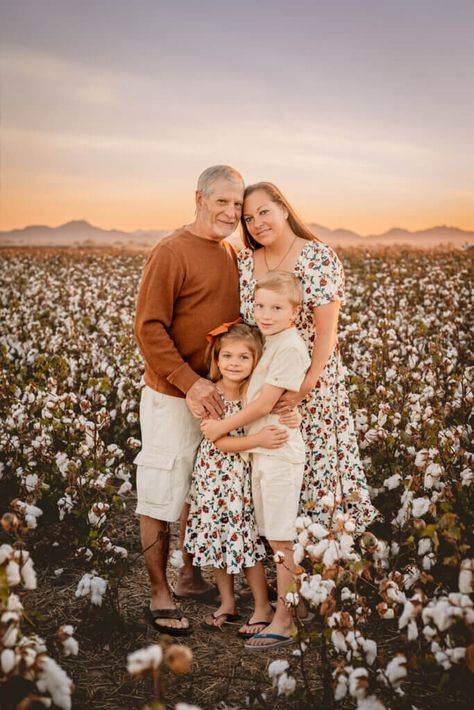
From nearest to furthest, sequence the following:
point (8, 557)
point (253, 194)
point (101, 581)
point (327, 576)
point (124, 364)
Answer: point (8, 557) → point (327, 576) → point (101, 581) → point (253, 194) → point (124, 364)

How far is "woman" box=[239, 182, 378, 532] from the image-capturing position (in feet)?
12.9

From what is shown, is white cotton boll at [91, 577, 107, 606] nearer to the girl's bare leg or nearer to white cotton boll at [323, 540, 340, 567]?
the girl's bare leg

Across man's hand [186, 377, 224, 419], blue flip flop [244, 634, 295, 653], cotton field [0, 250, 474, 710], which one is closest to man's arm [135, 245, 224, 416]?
man's hand [186, 377, 224, 419]

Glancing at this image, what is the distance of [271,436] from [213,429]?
321 millimetres

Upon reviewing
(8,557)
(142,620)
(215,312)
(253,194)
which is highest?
(253,194)

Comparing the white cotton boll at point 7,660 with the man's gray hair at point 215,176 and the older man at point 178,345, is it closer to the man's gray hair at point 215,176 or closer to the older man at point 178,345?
the older man at point 178,345

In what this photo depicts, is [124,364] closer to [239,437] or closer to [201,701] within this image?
[239,437]

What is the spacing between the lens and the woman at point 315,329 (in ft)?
12.9

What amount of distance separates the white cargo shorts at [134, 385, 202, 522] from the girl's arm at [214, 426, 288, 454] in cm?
31

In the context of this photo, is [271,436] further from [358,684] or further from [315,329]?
[358,684]

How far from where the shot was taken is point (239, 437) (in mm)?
3818

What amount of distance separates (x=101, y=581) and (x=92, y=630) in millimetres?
484

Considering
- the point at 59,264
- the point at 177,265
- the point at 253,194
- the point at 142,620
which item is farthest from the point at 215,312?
the point at 59,264

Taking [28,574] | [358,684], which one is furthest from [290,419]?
[28,574]
